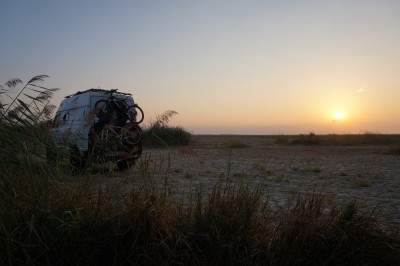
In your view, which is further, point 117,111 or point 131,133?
point 117,111

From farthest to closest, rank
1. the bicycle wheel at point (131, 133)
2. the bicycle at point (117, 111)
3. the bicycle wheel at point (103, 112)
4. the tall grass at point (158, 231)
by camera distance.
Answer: the bicycle at point (117, 111) < the bicycle wheel at point (103, 112) < the bicycle wheel at point (131, 133) < the tall grass at point (158, 231)

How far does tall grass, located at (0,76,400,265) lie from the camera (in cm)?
342

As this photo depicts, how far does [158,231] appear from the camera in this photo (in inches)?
139

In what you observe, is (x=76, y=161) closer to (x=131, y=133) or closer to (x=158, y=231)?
(x=131, y=133)

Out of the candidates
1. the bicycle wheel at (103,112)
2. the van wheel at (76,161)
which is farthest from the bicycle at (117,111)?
the van wheel at (76,161)

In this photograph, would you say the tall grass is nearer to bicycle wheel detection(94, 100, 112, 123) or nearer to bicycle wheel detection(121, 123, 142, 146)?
bicycle wheel detection(121, 123, 142, 146)

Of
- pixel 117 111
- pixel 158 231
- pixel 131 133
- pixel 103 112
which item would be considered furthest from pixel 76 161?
pixel 117 111

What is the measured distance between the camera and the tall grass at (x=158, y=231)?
3418mm

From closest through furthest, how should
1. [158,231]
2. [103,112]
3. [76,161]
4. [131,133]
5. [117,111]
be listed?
[158,231], [131,133], [76,161], [103,112], [117,111]

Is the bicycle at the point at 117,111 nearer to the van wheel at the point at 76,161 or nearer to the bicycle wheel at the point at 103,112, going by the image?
the bicycle wheel at the point at 103,112

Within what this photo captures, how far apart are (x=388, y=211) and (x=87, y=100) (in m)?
7.82

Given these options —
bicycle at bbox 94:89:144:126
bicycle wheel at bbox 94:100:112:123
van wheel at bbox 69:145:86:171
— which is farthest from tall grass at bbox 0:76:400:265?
bicycle at bbox 94:89:144:126

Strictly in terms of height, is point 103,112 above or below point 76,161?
above

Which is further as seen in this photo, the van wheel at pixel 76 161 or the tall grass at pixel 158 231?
the van wheel at pixel 76 161
